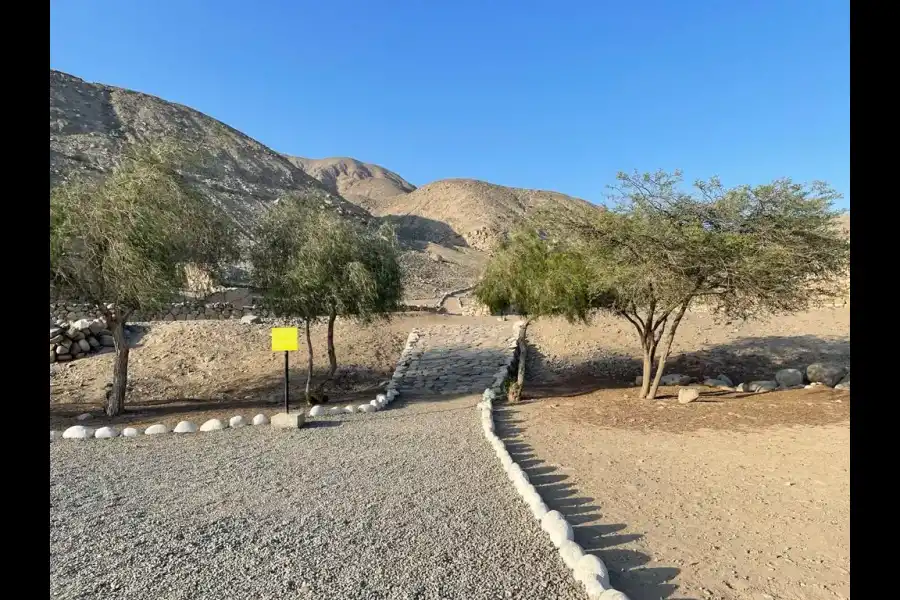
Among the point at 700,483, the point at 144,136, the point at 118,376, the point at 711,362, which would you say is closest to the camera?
the point at 700,483

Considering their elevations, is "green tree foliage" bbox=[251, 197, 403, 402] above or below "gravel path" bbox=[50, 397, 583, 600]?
above

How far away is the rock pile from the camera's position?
1544cm

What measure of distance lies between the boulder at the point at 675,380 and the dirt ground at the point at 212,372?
823cm

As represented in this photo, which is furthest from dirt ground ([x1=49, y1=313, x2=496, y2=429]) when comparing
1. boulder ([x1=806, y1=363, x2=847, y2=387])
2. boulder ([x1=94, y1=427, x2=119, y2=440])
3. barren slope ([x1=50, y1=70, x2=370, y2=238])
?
barren slope ([x1=50, y1=70, x2=370, y2=238])

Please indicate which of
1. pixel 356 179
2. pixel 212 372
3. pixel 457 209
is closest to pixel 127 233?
pixel 212 372

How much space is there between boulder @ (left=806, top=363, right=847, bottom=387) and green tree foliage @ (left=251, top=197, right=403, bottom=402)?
1127 cm

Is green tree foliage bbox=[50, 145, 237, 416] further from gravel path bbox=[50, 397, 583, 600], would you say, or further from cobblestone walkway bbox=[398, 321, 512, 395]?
cobblestone walkway bbox=[398, 321, 512, 395]

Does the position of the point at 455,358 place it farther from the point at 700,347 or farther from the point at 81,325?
the point at 81,325

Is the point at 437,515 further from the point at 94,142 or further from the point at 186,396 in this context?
the point at 94,142

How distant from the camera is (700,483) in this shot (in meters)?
5.98

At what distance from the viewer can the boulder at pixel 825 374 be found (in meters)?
13.7

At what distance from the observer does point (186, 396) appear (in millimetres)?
13258

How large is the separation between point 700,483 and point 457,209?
7387 cm

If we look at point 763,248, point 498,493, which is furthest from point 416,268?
point 498,493
